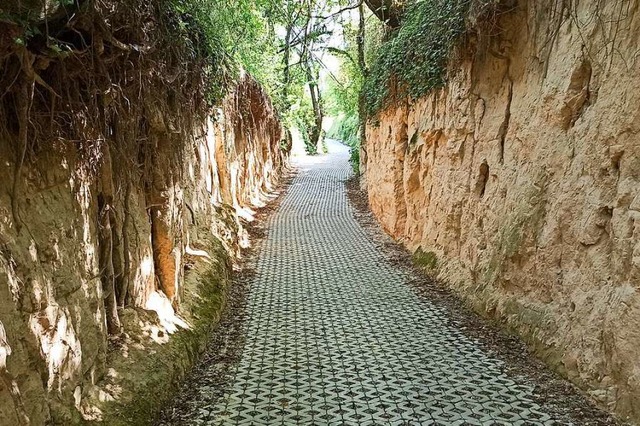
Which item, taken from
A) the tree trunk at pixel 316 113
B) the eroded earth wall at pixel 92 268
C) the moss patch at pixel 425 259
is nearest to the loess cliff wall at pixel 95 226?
the eroded earth wall at pixel 92 268

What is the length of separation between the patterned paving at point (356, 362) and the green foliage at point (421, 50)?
3.34 m

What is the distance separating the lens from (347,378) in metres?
4.56

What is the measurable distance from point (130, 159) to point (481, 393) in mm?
3520

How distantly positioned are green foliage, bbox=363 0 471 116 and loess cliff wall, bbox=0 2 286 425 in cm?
358

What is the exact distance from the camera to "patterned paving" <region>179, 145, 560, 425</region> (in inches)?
153

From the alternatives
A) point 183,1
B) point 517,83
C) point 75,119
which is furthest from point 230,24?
point 75,119

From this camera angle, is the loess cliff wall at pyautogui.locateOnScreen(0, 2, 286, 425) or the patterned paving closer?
the loess cliff wall at pyautogui.locateOnScreen(0, 2, 286, 425)

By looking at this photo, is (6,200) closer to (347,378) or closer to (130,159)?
(130,159)

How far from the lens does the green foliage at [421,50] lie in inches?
284

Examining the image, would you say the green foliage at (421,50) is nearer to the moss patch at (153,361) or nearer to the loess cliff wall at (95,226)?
the loess cliff wall at (95,226)

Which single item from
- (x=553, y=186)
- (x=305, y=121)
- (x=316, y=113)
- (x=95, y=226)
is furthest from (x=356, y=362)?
(x=305, y=121)

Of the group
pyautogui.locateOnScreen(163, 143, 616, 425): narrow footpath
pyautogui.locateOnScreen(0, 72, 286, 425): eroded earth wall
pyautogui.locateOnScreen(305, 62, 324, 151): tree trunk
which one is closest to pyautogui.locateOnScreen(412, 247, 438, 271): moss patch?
pyautogui.locateOnScreen(163, 143, 616, 425): narrow footpath

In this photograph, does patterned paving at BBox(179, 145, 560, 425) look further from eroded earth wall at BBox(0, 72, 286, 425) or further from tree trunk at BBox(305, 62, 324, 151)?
tree trunk at BBox(305, 62, 324, 151)

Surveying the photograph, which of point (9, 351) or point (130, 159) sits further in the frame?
point (130, 159)
